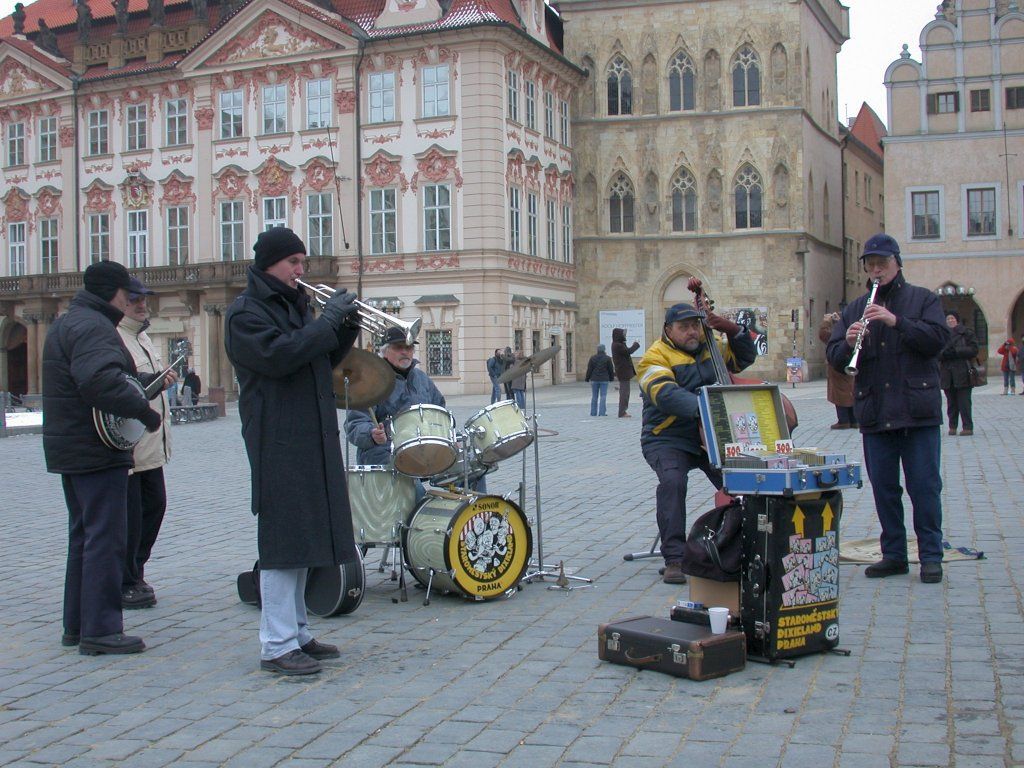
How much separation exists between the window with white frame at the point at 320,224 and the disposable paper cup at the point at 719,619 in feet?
127

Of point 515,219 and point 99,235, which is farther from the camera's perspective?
point 99,235

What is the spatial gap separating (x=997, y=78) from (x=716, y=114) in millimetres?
9726

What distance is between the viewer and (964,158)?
4522cm

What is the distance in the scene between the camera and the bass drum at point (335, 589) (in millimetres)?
7109

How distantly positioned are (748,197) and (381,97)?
1388 centimetres

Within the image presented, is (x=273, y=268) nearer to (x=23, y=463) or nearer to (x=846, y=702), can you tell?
(x=846, y=702)

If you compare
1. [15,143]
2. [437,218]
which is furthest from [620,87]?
[15,143]

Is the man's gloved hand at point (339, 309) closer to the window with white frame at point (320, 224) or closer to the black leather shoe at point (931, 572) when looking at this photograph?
the black leather shoe at point (931, 572)

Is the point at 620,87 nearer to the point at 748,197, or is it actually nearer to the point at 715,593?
the point at 748,197

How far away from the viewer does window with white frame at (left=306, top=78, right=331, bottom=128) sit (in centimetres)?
4338

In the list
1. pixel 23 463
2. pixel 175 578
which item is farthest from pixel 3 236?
pixel 175 578

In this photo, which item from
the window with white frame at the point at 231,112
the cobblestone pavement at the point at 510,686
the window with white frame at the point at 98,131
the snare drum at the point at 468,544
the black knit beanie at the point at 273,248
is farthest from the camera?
the window with white frame at the point at 98,131

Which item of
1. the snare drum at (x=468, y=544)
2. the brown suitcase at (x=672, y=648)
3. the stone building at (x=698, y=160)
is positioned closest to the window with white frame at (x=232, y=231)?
the stone building at (x=698, y=160)

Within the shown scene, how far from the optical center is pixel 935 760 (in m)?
4.51
